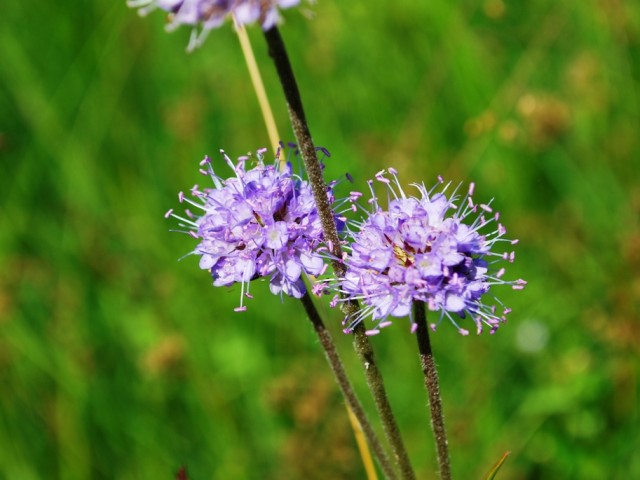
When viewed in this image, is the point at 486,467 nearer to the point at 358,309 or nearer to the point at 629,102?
the point at 358,309

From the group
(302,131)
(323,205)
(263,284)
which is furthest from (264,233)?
(263,284)

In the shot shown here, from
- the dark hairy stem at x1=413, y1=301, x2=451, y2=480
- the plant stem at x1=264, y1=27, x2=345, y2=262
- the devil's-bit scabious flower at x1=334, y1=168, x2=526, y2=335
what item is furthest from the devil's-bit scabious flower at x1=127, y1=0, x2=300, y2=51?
Answer: the dark hairy stem at x1=413, y1=301, x2=451, y2=480

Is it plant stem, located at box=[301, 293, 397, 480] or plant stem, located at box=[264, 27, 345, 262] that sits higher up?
plant stem, located at box=[264, 27, 345, 262]

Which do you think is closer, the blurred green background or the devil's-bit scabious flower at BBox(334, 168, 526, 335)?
the devil's-bit scabious flower at BBox(334, 168, 526, 335)

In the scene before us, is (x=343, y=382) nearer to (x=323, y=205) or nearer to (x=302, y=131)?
(x=323, y=205)

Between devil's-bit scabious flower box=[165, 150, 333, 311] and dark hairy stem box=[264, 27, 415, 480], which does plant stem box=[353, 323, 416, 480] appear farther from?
devil's-bit scabious flower box=[165, 150, 333, 311]

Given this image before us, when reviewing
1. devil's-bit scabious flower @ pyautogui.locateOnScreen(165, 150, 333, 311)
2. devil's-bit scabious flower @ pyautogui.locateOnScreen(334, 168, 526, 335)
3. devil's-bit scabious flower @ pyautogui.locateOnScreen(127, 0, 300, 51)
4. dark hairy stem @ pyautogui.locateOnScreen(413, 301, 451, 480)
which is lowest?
dark hairy stem @ pyautogui.locateOnScreen(413, 301, 451, 480)

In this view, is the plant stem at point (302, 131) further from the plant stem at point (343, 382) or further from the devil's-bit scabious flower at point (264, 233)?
the plant stem at point (343, 382)

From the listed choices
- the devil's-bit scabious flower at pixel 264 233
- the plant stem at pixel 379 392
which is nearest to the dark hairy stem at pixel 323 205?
the plant stem at pixel 379 392

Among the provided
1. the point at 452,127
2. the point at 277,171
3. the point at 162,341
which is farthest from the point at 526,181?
the point at 277,171
